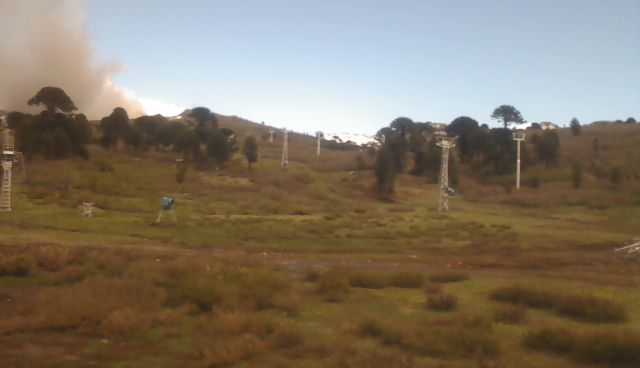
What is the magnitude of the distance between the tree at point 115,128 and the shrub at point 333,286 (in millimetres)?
77613

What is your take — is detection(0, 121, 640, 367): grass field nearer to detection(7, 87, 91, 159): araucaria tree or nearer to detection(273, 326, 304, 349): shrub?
detection(273, 326, 304, 349): shrub

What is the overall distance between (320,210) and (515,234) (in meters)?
21.4

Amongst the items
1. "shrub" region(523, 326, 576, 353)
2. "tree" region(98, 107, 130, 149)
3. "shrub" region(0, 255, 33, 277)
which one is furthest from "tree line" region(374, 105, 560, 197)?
"shrub" region(523, 326, 576, 353)

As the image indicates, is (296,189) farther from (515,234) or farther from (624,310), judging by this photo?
(624,310)

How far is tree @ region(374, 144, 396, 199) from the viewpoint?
7812cm

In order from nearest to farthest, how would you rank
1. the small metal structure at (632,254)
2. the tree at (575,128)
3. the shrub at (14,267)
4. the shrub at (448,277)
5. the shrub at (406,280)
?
the shrub at (14,267) → the shrub at (406,280) → the shrub at (448,277) → the small metal structure at (632,254) → the tree at (575,128)

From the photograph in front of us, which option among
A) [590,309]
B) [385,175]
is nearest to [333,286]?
[590,309]

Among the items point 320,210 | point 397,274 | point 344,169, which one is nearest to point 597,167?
point 344,169

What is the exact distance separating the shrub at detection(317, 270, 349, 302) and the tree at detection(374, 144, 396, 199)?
197 ft

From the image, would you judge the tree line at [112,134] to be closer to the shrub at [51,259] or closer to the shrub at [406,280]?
the shrub at [51,259]

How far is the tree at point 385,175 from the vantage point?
256 feet

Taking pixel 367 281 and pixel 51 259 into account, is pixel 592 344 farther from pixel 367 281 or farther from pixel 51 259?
pixel 51 259

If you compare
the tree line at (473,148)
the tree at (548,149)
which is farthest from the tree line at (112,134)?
the tree at (548,149)

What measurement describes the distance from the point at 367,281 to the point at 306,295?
2.69 m
